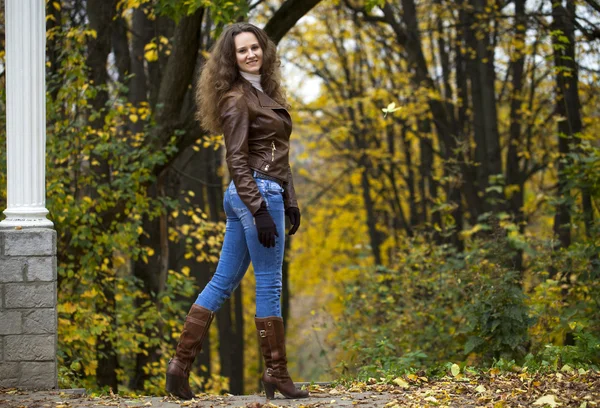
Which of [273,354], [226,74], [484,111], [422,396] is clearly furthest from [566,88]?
[273,354]

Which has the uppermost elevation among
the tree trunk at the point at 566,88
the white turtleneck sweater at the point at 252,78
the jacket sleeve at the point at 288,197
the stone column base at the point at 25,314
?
the tree trunk at the point at 566,88

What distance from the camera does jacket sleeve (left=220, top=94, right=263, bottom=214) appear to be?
461cm

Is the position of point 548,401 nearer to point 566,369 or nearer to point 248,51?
point 566,369

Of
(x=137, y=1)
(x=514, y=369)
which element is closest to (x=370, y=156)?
(x=137, y=1)

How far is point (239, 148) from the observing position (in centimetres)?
466

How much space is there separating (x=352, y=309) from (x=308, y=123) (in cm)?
814

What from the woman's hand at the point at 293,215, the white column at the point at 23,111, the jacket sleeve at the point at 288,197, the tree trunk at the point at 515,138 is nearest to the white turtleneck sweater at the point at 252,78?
the jacket sleeve at the point at 288,197

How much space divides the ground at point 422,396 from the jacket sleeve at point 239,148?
50.5 inches

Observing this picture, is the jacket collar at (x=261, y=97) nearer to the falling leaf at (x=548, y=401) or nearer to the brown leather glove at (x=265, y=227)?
the brown leather glove at (x=265, y=227)

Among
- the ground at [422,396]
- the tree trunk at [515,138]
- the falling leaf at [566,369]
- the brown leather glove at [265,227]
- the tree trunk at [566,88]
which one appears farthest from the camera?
the tree trunk at [515,138]

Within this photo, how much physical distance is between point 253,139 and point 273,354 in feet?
4.44

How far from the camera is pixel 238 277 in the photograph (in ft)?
16.5

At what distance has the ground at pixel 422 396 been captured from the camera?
4.68 meters

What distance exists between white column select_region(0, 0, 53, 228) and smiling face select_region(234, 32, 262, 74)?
1705 millimetres
